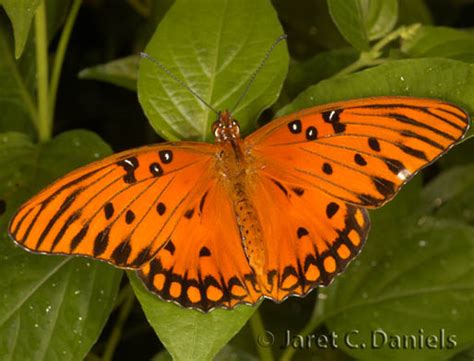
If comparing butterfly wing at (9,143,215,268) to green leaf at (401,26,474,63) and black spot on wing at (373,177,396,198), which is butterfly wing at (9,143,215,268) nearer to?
black spot on wing at (373,177,396,198)

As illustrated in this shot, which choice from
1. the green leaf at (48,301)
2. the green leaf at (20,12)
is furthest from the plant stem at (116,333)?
the green leaf at (20,12)

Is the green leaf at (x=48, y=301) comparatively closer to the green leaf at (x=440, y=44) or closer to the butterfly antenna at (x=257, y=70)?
the butterfly antenna at (x=257, y=70)

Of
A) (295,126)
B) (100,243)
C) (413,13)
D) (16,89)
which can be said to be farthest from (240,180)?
(413,13)

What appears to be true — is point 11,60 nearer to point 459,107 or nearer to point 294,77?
point 294,77

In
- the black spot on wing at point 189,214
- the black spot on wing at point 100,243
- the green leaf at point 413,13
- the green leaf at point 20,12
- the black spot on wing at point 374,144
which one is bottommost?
the black spot on wing at point 189,214

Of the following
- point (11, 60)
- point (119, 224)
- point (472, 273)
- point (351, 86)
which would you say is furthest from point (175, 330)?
point (11, 60)

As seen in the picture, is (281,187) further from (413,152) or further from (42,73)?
(42,73)
